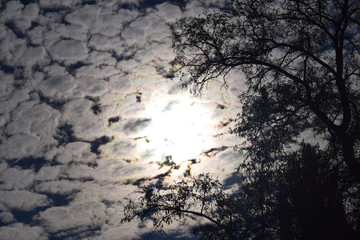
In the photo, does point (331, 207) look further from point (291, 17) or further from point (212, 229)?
point (291, 17)

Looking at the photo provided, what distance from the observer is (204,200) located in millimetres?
14953

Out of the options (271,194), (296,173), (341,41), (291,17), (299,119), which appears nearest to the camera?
(341,41)

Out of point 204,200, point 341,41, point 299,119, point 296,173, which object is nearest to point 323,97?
point 299,119

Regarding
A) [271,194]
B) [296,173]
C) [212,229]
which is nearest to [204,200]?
[212,229]

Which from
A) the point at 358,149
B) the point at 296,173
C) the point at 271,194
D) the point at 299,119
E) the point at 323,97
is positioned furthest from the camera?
the point at 271,194

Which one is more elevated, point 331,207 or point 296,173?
point 296,173

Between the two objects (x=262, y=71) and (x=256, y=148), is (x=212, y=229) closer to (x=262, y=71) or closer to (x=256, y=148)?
(x=256, y=148)

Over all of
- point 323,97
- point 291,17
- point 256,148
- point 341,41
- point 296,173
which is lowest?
point 296,173

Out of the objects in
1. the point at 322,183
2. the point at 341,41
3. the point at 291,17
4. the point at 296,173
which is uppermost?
the point at 291,17

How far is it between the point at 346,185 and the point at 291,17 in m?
7.82

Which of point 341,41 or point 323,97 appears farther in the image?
point 323,97

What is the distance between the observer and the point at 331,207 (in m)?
12.6

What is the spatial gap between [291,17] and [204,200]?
434 inches

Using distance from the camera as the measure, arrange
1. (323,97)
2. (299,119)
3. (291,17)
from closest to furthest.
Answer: (291,17), (323,97), (299,119)
